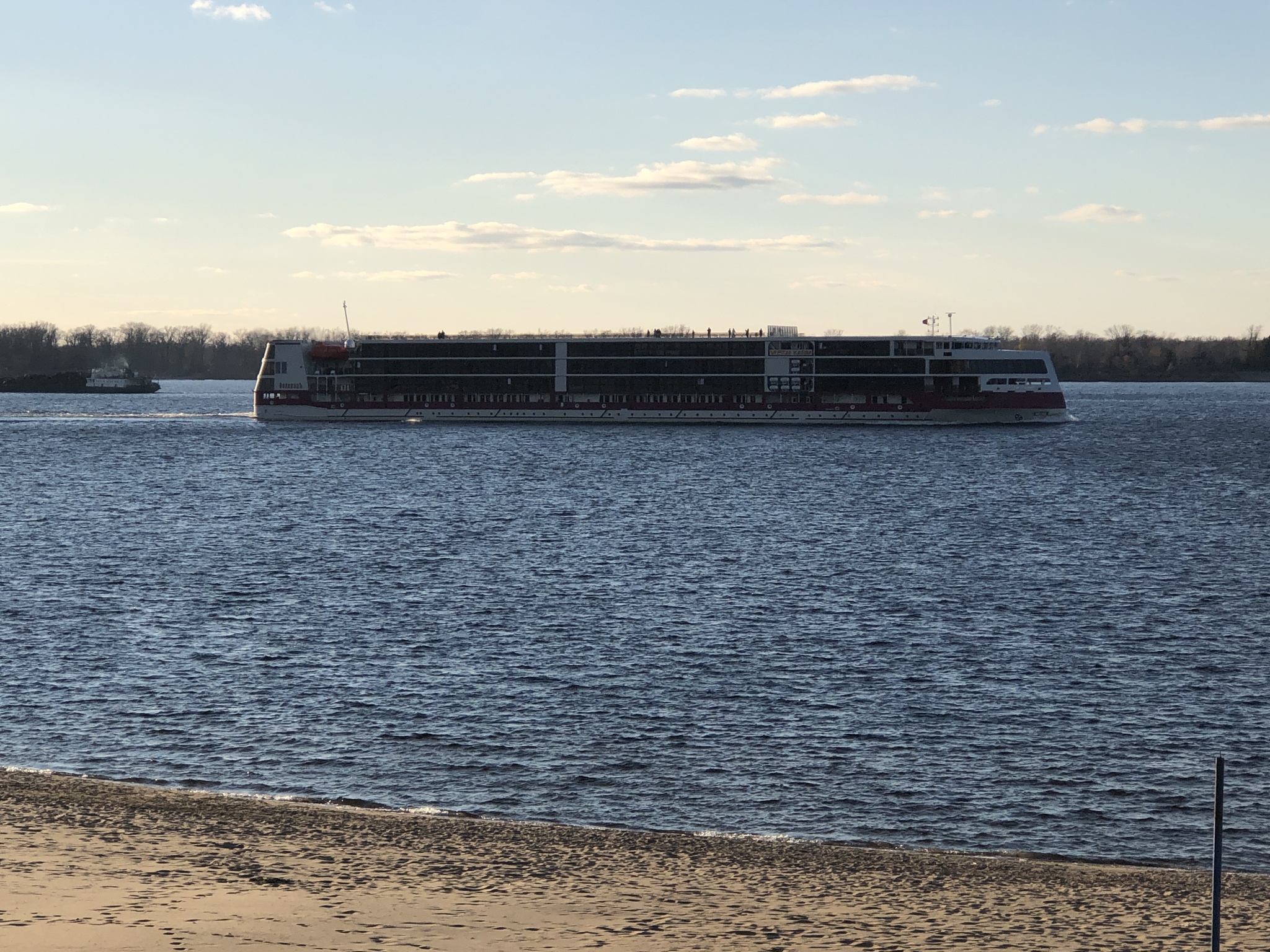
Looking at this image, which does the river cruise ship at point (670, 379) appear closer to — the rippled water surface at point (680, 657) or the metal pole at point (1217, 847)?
the rippled water surface at point (680, 657)

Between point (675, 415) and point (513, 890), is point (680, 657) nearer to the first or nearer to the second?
point (513, 890)

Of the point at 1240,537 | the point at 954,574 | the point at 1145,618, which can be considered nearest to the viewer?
→ the point at 1145,618

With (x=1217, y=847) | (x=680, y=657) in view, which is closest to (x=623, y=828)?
(x=1217, y=847)

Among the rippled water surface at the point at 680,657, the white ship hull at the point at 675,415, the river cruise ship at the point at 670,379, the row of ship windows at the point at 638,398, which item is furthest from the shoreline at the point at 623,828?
the row of ship windows at the point at 638,398

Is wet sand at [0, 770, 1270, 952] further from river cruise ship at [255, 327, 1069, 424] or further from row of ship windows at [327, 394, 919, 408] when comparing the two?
row of ship windows at [327, 394, 919, 408]

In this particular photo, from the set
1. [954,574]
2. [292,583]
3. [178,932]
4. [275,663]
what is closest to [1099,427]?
Result: [954,574]

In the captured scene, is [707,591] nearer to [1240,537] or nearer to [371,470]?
[1240,537]

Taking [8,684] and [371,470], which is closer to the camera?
[8,684]

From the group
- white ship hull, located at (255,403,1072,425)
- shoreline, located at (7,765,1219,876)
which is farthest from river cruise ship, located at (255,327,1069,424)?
shoreline, located at (7,765,1219,876)

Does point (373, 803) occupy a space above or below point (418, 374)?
below

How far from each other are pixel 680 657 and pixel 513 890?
75.1 ft

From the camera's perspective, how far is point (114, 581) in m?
58.4

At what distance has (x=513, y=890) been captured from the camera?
19984 mm

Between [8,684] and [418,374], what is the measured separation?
16075 cm
